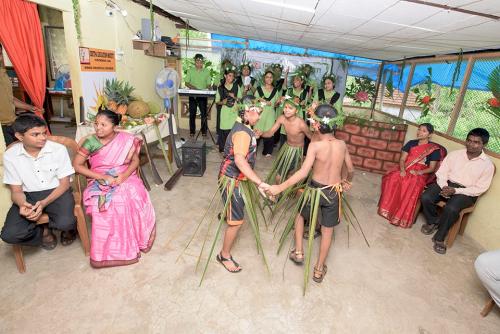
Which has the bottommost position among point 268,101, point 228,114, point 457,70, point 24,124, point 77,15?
point 228,114

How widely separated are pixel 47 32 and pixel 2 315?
269 inches

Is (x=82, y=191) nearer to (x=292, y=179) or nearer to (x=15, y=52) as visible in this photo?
(x=15, y=52)

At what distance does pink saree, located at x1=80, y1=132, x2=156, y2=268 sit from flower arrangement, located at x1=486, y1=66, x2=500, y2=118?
403cm

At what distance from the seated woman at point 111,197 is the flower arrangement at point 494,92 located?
4033mm

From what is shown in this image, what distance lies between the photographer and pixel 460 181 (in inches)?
129

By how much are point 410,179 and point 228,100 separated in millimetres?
3250

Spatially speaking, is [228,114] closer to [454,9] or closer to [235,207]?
[235,207]

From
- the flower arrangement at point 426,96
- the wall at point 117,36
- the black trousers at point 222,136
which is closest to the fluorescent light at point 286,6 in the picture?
the wall at point 117,36

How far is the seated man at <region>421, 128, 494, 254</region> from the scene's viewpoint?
10.3 feet

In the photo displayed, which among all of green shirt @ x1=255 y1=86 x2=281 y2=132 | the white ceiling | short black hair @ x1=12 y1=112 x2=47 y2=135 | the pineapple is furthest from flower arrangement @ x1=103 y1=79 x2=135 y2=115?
green shirt @ x1=255 y1=86 x2=281 y2=132

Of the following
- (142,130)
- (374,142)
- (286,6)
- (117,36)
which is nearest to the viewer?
(286,6)

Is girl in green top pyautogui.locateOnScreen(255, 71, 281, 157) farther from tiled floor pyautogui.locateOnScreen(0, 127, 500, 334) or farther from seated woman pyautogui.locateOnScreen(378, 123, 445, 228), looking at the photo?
tiled floor pyautogui.locateOnScreen(0, 127, 500, 334)

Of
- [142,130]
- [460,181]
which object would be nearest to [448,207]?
[460,181]

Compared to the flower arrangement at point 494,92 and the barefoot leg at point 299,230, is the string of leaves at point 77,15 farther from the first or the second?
the flower arrangement at point 494,92
